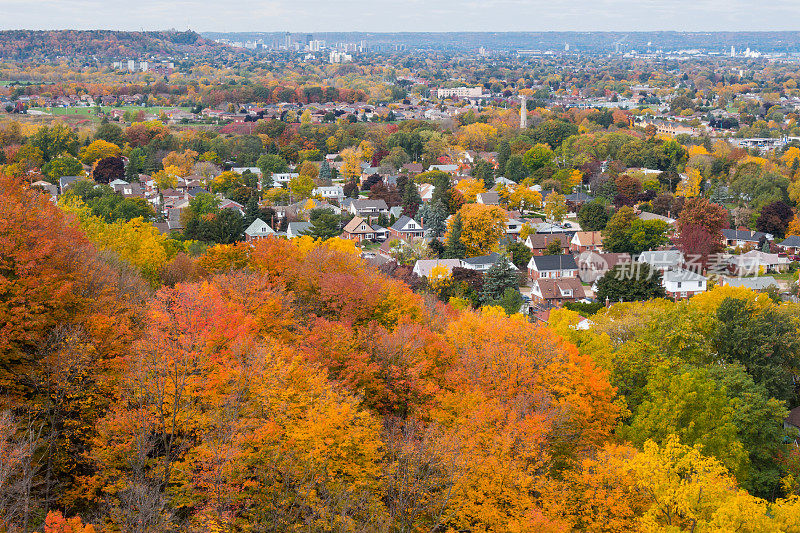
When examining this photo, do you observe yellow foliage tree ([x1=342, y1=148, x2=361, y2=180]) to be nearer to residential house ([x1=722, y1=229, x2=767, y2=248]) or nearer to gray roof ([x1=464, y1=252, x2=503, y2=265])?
gray roof ([x1=464, y1=252, x2=503, y2=265])

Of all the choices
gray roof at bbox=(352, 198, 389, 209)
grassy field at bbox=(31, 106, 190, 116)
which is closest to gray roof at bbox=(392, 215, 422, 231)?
gray roof at bbox=(352, 198, 389, 209)

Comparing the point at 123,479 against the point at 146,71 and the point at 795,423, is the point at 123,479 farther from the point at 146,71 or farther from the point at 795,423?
the point at 146,71

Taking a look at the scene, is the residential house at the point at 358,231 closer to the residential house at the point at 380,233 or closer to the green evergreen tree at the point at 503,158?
the residential house at the point at 380,233

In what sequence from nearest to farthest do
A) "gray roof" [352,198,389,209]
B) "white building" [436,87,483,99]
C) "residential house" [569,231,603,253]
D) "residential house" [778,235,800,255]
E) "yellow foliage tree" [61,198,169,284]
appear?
"yellow foliage tree" [61,198,169,284]
"residential house" [778,235,800,255]
"residential house" [569,231,603,253]
"gray roof" [352,198,389,209]
"white building" [436,87,483,99]

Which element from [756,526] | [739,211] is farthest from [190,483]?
[739,211]

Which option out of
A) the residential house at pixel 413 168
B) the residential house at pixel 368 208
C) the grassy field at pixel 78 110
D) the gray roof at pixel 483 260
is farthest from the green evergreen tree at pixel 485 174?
the grassy field at pixel 78 110
